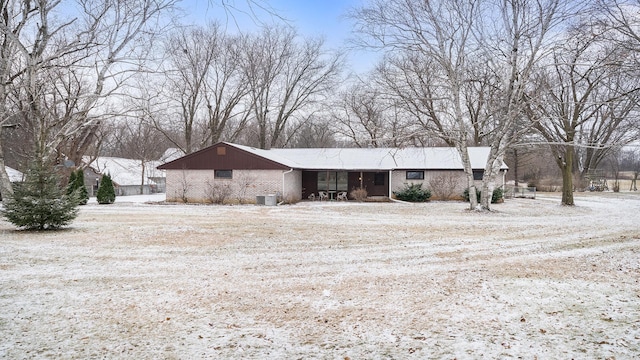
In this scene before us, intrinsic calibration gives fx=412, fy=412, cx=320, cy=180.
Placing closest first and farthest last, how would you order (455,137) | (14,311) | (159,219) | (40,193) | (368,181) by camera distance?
(14,311), (40,193), (159,219), (455,137), (368,181)

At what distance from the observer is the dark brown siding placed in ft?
84.7

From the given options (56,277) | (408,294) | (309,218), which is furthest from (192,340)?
(309,218)

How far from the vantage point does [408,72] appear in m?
23.1

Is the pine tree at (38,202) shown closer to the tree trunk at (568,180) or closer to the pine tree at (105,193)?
the pine tree at (105,193)

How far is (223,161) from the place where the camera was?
2627 cm

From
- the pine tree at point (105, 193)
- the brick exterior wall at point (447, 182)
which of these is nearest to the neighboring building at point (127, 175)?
the pine tree at point (105, 193)

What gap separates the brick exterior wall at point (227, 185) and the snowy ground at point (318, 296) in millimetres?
13569

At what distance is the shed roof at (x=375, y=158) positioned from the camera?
28.3 meters

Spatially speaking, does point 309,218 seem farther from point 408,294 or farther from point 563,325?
point 563,325

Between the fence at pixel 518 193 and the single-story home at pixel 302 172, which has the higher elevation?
the single-story home at pixel 302 172

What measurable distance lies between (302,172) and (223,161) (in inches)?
249

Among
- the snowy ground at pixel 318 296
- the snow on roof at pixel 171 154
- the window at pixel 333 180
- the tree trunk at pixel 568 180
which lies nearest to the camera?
the snowy ground at pixel 318 296

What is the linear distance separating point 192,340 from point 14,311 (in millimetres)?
2773

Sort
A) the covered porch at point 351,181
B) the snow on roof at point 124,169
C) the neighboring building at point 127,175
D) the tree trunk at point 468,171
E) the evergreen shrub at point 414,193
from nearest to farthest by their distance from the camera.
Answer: the tree trunk at point 468,171 < the evergreen shrub at point 414,193 < the covered porch at point 351,181 < the neighboring building at point 127,175 < the snow on roof at point 124,169
